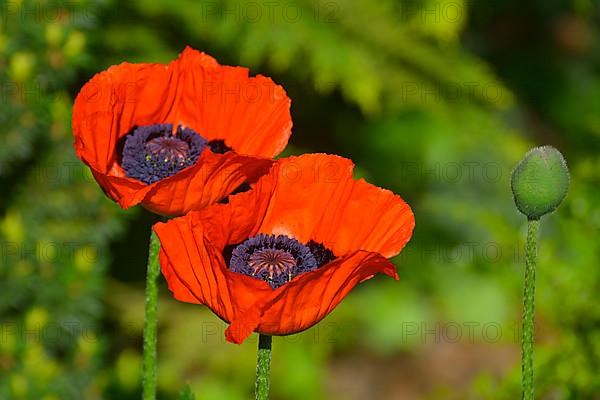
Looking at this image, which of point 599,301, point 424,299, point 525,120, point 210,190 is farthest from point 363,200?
point 525,120

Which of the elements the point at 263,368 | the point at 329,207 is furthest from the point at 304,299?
the point at 329,207

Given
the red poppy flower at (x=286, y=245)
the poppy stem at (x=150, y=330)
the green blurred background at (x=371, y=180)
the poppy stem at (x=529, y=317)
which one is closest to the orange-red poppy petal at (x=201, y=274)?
the red poppy flower at (x=286, y=245)

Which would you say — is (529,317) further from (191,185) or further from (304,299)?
(191,185)

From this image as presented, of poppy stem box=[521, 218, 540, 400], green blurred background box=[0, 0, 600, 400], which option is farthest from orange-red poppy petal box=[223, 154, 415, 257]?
green blurred background box=[0, 0, 600, 400]

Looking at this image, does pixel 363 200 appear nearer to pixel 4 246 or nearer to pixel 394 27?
pixel 4 246

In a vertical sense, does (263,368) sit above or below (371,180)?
below

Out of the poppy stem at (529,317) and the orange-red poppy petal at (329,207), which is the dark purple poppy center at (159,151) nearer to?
the orange-red poppy petal at (329,207)
